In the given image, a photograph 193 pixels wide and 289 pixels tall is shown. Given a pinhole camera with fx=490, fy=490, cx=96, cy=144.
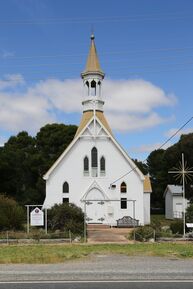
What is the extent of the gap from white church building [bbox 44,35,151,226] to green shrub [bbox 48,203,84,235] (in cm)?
1025

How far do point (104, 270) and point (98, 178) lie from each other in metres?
29.5

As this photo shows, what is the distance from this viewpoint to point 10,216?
31000mm

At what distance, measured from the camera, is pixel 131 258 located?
17.8 metres

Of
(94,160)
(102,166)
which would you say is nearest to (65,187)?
(94,160)

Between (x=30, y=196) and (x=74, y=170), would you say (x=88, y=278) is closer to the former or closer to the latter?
(x=74, y=170)

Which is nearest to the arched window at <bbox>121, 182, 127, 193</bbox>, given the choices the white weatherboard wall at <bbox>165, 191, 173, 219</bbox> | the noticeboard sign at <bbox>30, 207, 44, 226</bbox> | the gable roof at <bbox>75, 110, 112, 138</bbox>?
the gable roof at <bbox>75, 110, 112, 138</bbox>

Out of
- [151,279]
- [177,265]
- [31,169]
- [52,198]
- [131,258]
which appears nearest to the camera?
[151,279]

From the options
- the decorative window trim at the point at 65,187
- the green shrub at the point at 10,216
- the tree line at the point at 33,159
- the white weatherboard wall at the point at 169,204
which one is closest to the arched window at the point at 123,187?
the decorative window trim at the point at 65,187

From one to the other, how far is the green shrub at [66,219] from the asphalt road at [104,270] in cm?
1356

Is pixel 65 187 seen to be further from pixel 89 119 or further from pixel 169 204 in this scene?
pixel 169 204

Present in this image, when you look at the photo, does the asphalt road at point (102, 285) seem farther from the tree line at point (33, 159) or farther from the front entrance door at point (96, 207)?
the tree line at point (33, 159)

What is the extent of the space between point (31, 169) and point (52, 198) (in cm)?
2537

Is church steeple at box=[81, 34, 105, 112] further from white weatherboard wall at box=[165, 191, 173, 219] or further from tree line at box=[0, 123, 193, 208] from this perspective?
white weatherboard wall at box=[165, 191, 173, 219]

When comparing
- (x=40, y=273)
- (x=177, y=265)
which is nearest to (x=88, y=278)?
(x=40, y=273)
